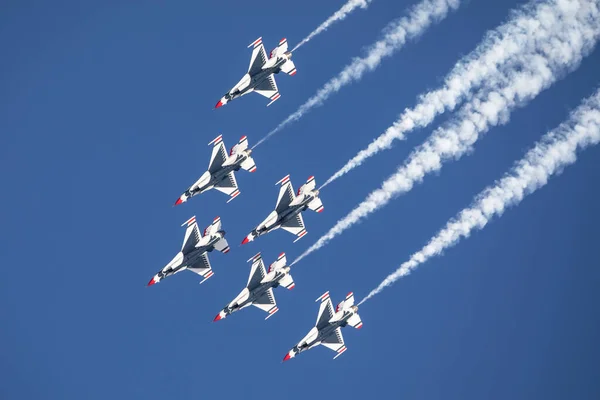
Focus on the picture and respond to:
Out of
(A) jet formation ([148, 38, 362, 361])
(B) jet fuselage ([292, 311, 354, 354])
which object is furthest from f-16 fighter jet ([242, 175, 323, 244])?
(B) jet fuselage ([292, 311, 354, 354])

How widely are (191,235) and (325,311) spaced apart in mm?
9626

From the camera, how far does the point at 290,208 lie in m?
99.4

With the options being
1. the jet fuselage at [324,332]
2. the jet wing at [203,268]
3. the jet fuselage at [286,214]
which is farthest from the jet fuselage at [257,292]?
the jet fuselage at [324,332]

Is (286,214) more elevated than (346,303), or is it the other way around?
(286,214)

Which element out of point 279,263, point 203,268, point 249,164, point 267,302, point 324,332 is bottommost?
point 324,332

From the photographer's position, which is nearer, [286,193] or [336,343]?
[286,193]

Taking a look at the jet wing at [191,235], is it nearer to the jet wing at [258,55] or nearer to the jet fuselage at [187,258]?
the jet fuselage at [187,258]

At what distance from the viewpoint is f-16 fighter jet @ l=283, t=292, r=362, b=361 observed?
329 feet

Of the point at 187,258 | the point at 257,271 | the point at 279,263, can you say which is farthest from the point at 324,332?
the point at 187,258

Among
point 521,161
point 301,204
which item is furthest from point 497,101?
point 301,204

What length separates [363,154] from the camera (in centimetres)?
9781

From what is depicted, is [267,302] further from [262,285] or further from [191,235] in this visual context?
[191,235]

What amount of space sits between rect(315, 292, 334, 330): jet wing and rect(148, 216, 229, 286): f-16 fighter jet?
22.4 ft

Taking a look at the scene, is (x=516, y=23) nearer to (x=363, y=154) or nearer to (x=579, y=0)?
(x=579, y=0)
